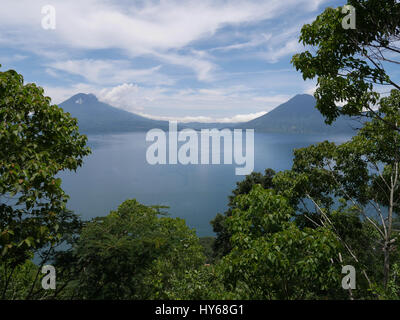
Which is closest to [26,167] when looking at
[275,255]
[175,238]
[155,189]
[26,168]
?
[26,168]

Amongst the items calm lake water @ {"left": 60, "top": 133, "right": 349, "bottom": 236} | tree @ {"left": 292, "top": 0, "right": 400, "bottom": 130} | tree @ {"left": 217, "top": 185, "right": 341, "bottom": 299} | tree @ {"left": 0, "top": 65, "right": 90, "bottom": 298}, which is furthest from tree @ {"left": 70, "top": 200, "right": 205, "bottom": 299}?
calm lake water @ {"left": 60, "top": 133, "right": 349, "bottom": 236}

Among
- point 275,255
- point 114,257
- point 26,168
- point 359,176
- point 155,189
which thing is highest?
point 26,168

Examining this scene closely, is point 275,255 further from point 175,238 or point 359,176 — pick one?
point 359,176

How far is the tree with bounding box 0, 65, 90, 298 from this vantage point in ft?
10.2

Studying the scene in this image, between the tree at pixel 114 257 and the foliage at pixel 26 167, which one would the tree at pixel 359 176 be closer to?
the tree at pixel 114 257

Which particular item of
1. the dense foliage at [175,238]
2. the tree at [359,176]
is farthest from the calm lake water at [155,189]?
the dense foliage at [175,238]

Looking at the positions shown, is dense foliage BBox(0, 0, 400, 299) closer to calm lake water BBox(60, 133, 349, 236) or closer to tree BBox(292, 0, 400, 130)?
tree BBox(292, 0, 400, 130)

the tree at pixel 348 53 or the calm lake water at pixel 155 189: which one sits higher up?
the tree at pixel 348 53

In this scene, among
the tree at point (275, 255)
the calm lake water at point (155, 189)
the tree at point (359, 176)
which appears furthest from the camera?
the calm lake water at point (155, 189)

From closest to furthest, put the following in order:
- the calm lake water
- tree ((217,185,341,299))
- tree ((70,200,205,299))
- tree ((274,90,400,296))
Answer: tree ((217,185,341,299)), tree ((70,200,205,299)), tree ((274,90,400,296)), the calm lake water

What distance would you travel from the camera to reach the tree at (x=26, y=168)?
3.11 m

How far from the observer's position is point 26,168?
3.20 m
